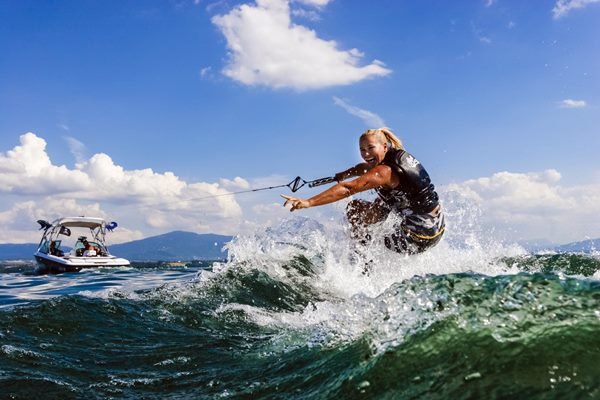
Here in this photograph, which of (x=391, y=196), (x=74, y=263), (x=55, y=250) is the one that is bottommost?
(x=74, y=263)

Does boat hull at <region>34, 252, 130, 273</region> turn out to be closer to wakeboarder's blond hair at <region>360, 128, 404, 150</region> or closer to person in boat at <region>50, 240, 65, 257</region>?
person in boat at <region>50, 240, 65, 257</region>

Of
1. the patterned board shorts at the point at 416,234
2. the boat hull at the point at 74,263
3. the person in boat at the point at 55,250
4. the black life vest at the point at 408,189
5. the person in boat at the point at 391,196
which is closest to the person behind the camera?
the person in boat at the point at 391,196

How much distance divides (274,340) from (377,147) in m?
3.69

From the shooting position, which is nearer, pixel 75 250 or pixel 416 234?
pixel 416 234

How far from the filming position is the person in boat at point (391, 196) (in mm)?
7453

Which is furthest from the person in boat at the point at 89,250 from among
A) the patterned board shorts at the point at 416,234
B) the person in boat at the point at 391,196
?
the patterned board shorts at the point at 416,234

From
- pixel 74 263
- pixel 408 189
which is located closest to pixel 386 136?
pixel 408 189

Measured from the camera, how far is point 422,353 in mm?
3344

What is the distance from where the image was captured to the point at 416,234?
8906 millimetres

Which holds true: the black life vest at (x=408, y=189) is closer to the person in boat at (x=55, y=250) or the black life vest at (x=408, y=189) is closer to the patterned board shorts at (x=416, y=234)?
the patterned board shorts at (x=416, y=234)

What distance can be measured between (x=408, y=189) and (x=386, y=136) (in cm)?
99

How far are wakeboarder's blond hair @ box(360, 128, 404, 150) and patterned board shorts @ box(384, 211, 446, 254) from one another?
49.8 inches

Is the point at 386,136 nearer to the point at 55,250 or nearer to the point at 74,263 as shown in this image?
the point at 74,263

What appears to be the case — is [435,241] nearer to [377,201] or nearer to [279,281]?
[377,201]
